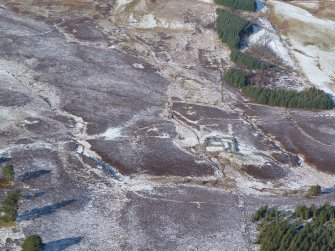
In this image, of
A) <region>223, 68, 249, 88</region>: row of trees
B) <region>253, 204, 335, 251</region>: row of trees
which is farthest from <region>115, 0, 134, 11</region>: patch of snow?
<region>253, 204, 335, 251</region>: row of trees

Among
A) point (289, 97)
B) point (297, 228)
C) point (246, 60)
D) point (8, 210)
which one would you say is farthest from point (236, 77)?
point (8, 210)

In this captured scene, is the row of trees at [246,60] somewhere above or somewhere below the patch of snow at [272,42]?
below

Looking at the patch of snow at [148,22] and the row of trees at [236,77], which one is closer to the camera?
the row of trees at [236,77]

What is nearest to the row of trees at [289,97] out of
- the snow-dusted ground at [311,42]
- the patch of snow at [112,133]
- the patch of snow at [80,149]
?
the snow-dusted ground at [311,42]

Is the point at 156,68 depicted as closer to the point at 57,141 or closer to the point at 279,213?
the point at 57,141

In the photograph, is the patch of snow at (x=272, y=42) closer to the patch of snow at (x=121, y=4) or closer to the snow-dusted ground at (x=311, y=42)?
the snow-dusted ground at (x=311, y=42)

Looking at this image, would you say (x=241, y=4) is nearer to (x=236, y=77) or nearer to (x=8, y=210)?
(x=236, y=77)
